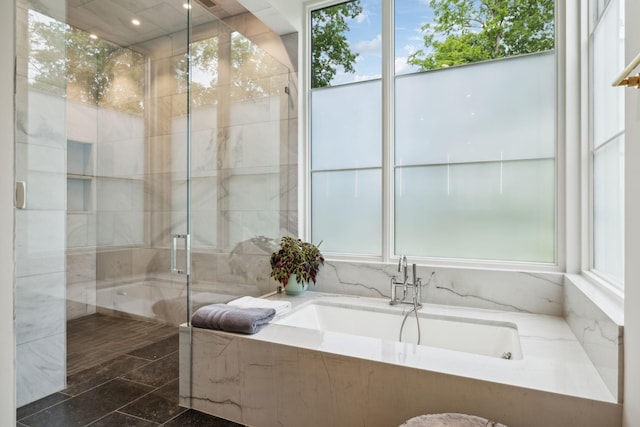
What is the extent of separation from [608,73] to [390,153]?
4.43 feet

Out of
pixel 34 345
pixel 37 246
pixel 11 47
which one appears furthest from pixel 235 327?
pixel 11 47

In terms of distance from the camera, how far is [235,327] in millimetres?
1892

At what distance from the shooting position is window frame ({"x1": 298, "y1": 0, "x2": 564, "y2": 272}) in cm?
219

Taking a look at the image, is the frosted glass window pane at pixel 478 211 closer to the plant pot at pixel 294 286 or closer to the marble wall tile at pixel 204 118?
the plant pot at pixel 294 286

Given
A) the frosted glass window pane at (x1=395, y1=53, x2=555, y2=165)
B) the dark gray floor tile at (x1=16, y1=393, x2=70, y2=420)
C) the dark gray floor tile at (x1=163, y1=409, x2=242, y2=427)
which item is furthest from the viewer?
the frosted glass window pane at (x1=395, y1=53, x2=555, y2=165)

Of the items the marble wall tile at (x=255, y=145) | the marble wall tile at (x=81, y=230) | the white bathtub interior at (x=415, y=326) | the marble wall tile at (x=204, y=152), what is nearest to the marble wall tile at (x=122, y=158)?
the marble wall tile at (x=81, y=230)

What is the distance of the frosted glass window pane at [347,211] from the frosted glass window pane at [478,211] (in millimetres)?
184

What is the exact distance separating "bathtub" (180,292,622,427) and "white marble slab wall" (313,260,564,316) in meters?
0.08

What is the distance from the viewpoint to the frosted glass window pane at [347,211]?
9.07ft

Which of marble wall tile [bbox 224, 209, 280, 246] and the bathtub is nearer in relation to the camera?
the bathtub

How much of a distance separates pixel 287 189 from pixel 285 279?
0.77m

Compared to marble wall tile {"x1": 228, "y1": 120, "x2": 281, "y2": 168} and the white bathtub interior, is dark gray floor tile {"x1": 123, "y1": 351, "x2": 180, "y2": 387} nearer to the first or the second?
the white bathtub interior

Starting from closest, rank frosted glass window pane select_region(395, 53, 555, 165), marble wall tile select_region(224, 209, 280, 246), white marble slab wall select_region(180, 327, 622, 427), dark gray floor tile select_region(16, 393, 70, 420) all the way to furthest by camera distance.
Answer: white marble slab wall select_region(180, 327, 622, 427) → dark gray floor tile select_region(16, 393, 70, 420) → frosted glass window pane select_region(395, 53, 555, 165) → marble wall tile select_region(224, 209, 280, 246)

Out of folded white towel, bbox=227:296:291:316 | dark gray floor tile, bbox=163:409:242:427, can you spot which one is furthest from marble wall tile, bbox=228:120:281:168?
dark gray floor tile, bbox=163:409:242:427
